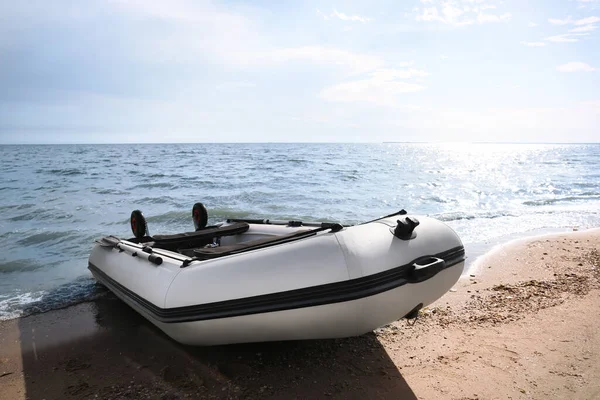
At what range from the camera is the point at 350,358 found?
305cm

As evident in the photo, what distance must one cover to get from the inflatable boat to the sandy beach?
0.32 meters

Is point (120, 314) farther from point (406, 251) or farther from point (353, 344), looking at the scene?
point (406, 251)

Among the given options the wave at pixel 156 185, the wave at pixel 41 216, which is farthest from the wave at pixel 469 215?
the wave at pixel 156 185

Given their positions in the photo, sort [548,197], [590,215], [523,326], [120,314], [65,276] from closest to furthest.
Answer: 1. [523,326]
2. [120,314]
3. [65,276]
4. [590,215]
5. [548,197]

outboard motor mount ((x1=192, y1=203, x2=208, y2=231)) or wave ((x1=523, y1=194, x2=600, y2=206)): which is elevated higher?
outboard motor mount ((x1=192, y1=203, x2=208, y2=231))

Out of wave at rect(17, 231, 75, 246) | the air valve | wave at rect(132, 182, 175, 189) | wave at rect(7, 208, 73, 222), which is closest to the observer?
the air valve

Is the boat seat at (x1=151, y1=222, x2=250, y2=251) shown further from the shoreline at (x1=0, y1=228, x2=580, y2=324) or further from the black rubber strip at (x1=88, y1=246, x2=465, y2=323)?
the black rubber strip at (x1=88, y1=246, x2=465, y2=323)

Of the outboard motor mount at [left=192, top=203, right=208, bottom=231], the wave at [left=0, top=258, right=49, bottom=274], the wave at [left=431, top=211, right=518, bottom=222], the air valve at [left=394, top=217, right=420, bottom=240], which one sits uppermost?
the air valve at [left=394, top=217, right=420, bottom=240]

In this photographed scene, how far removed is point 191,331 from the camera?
2.94 metres

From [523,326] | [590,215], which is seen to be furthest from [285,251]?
[590,215]

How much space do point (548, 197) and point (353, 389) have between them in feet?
43.9

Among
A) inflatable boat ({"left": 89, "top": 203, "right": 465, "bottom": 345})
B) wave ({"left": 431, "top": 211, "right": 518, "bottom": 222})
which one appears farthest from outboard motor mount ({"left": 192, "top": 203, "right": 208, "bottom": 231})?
wave ({"left": 431, "top": 211, "right": 518, "bottom": 222})

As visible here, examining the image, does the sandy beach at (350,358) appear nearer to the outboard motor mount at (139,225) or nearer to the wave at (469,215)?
the outboard motor mount at (139,225)

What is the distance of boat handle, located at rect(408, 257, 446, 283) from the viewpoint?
265 centimetres
